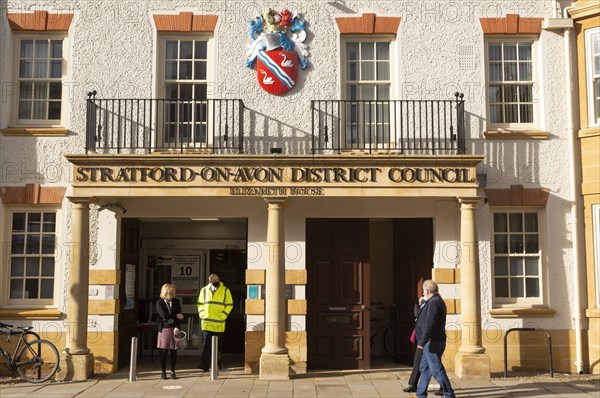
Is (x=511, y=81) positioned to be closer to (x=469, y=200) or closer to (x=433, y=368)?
(x=469, y=200)

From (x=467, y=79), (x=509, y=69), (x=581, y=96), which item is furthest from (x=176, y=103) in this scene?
(x=581, y=96)

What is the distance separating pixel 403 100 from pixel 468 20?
204 cm

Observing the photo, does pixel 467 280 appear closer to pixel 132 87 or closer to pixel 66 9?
pixel 132 87

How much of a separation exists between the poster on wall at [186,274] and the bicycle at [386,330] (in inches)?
157

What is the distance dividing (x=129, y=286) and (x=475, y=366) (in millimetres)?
6695

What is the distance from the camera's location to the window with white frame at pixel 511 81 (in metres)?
14.3

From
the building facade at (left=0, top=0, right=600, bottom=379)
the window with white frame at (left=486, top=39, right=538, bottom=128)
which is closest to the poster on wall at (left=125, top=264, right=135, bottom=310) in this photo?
the building facade at (left=0, top=0, right=600, bottom=379)

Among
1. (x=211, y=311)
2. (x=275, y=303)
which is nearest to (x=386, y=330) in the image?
(x=275, y=303)

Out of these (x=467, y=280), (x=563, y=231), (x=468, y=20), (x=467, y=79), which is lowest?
(x=467, y=280)

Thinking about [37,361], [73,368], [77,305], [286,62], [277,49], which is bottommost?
[73,368]

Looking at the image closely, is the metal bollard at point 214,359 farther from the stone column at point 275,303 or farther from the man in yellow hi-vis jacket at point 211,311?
the man in yellow hi-vis jacket at point 211,311

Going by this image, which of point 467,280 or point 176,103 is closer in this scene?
point 467,280

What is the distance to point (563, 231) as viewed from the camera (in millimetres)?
13891

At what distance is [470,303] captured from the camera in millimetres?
12812
